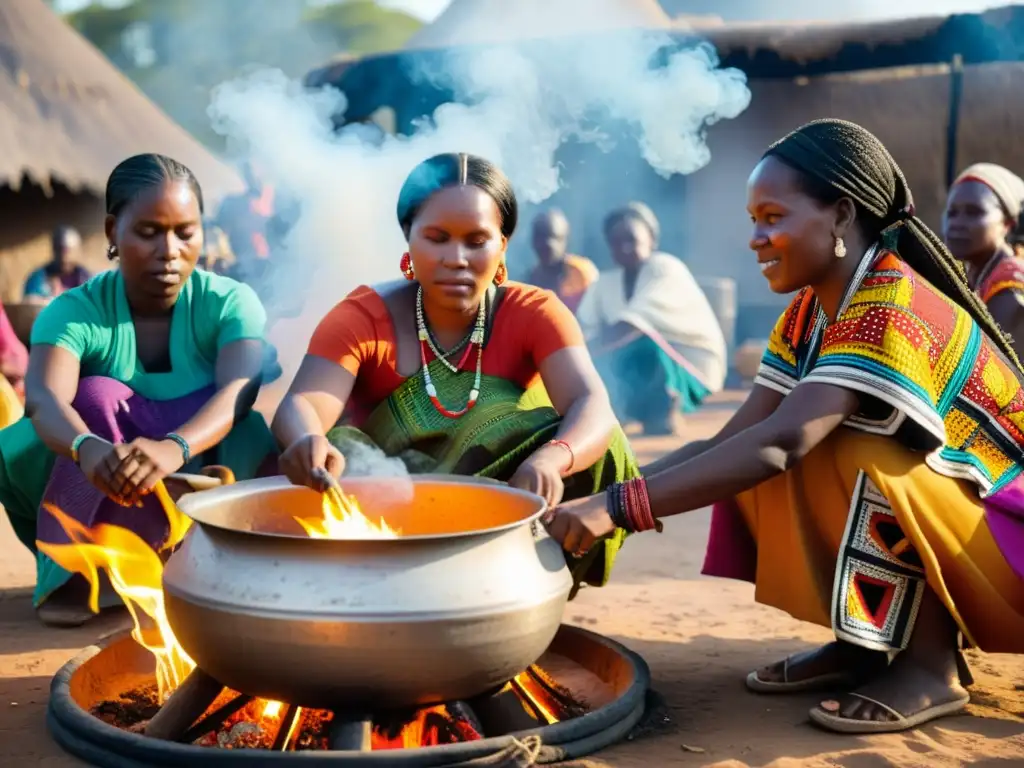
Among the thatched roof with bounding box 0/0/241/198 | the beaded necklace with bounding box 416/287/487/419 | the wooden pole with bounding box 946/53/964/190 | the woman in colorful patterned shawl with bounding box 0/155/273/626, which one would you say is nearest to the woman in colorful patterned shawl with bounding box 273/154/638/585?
the beaded necklace with bounding box 416/287/487/419

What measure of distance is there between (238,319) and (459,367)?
87cm

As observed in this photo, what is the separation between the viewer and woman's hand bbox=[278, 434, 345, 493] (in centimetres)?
249

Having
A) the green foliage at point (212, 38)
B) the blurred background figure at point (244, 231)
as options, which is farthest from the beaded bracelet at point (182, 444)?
the green foliage at point (212, 38)

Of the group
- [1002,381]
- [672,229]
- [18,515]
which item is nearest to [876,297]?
[1002,381]

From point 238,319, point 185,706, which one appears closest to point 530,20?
point 238,319

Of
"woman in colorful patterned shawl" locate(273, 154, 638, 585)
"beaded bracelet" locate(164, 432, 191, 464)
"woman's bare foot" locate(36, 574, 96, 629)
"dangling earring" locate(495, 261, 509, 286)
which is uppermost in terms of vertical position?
"dangling earring" locate(495, 261, 509, 286)

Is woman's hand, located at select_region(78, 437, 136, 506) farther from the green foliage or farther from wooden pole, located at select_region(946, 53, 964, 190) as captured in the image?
the green foliage

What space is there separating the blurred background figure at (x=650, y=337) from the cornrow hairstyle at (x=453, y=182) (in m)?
5.12

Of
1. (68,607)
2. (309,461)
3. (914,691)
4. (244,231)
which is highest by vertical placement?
(244,231)

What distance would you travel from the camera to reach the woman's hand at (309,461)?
98.2 inches

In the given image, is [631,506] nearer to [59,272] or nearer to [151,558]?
[151,558]

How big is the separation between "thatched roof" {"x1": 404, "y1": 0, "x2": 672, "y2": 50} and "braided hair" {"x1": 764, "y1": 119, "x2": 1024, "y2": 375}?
699 centimetres

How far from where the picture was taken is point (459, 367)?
3193mm

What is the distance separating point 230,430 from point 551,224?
5.27m
